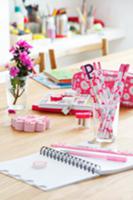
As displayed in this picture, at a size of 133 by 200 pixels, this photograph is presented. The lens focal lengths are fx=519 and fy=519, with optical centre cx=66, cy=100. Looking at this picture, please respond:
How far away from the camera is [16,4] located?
14.4 feet

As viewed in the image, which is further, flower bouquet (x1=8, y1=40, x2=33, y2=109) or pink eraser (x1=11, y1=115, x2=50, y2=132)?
flower bouquet (x1=8, y1=40, x2=33, y2=109)

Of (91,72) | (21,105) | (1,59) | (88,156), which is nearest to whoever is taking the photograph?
(88,156)

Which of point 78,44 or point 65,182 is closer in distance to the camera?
point 65,182

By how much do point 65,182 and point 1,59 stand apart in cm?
235

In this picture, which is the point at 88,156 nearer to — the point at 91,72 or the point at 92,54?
Result: the point at 91,72

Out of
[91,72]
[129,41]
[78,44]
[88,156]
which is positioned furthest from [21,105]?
[129,41]

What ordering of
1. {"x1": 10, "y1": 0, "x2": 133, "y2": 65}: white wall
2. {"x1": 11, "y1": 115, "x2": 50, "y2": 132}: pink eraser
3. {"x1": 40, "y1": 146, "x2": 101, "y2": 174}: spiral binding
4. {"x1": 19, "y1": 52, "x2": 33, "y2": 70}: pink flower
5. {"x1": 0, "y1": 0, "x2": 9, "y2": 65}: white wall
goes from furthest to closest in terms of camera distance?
{"x1": 10, "y1": 0, "x2": 133, "y2": 65}: white wall, {"x1": 0, "y1": 0, "x2": 9, "y2": 65}: white wall, {"x1": 19, "y1": 52, "x2": 33, "y2": 70}: pink flower, {"x1": 11, "y1": 115, "x2": 50, "y2": 132}: pink eraser, {"x1": 40, "y1": 146, "x2": 101, "y2": 174}: spiral binding

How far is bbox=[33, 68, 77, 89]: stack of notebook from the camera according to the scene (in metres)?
2.56

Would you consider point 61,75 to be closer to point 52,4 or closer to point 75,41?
point 75,41

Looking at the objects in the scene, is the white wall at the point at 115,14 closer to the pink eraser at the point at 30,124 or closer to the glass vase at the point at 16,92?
the glass vase at the point at 16,92

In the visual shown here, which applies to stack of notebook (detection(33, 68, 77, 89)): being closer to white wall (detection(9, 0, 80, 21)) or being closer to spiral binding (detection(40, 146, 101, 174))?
spiral binding (detection(40, 146, 101, 174))

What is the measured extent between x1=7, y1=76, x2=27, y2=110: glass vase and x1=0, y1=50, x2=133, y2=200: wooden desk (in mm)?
43

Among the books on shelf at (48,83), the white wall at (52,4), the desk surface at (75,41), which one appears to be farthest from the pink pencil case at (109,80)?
the white wall at (52,4)

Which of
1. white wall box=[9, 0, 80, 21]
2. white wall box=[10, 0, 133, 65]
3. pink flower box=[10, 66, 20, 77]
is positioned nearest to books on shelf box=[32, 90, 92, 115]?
pink flower box=[10, 66, 20, 77]
